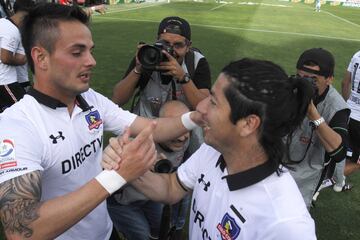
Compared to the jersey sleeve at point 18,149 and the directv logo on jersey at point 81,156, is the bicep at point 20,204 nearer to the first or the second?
the jersey sleeve at point 18,149

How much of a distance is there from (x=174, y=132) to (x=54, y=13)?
1259 mm

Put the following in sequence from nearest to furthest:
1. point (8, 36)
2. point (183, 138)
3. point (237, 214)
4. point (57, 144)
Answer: point (237, 214), point (57, 144), point (183, 138), point (8, 36)

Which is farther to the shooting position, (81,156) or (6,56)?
(6,56)

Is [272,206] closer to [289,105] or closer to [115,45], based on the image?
[289,105]

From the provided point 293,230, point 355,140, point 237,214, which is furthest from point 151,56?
point 355,140

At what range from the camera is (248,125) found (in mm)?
1976

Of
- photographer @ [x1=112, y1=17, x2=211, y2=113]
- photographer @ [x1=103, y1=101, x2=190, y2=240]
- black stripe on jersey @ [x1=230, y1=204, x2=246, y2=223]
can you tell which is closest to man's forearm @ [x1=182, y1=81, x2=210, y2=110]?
photographer @ [x1=112, y1=17, x2=211, y2=113]

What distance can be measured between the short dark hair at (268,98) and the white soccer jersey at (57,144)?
3.37ft

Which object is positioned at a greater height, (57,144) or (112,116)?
(57,144)

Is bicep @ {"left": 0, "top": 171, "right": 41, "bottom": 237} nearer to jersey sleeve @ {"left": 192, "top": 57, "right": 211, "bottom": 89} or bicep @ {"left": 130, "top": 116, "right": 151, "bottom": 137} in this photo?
bicep @ {"left": 130, "top": 116, "right": 151, "bottom": 137}

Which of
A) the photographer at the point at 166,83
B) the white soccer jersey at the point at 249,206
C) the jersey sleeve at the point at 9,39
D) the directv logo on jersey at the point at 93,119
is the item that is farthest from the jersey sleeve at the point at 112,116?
the jersey sleeve at the point at 9,39

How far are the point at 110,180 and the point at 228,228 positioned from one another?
2.28 feet

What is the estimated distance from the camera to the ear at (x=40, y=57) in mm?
2254

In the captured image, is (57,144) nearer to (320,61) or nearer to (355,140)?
(320,61)
